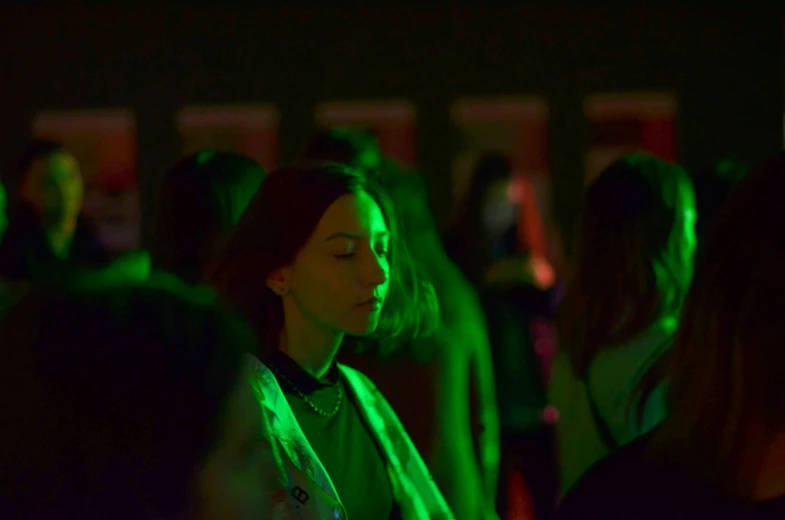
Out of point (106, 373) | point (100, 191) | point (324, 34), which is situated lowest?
point (100, 191)

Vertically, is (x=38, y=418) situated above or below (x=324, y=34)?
below

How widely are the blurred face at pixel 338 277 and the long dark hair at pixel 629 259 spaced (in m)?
0.97

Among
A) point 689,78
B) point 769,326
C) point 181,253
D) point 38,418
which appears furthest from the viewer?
point 689,78

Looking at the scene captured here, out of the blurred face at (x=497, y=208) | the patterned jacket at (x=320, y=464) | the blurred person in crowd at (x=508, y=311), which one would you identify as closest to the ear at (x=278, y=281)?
the patterned jacket at (x=320, y=464)

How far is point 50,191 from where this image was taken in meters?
5.00

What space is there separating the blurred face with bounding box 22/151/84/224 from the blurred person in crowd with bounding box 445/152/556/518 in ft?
6.11

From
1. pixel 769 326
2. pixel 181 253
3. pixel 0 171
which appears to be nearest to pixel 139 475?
pixel 769 326

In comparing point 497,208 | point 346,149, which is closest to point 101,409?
point 346,149

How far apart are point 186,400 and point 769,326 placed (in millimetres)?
885

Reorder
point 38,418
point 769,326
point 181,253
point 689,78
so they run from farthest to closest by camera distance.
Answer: point 689,78 < point 181,253 < point 769,326 < point 38,418

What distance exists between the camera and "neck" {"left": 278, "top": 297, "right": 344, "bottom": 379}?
2.32 meters

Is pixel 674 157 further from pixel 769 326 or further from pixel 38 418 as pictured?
pixel 38 418

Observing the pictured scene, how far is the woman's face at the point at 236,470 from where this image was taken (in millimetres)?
1192

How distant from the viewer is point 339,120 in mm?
9289
